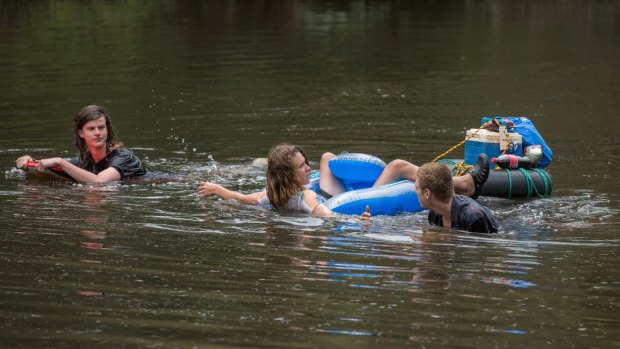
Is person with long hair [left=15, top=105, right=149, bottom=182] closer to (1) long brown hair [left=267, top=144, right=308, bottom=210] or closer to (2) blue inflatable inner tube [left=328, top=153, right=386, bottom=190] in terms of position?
(1) long brown hair [left=267, top=144, right=308, bottom=210]

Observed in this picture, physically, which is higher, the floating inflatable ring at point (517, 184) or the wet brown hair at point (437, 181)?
the wet brown hair at point (437, 181)

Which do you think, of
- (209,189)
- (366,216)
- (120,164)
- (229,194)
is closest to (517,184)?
(366,216)

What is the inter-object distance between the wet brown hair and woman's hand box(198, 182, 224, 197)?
8.07 ft

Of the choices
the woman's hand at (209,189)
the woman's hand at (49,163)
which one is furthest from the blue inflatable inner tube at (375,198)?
the woman's hand at (49,163)

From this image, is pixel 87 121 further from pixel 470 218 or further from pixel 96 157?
pixel 470 218

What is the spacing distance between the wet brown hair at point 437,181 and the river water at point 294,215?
36cm

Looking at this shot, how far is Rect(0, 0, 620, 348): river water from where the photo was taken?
241 inches

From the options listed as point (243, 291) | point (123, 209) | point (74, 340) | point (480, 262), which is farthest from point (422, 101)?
point (74, 340)

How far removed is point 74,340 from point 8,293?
1.17 metres

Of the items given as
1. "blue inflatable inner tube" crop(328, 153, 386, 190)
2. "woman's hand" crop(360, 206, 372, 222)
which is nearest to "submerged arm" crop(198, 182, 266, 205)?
"blue inflatable inner tube" crop(328, 153, 386, 190)

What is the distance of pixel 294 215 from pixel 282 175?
1.20 feet

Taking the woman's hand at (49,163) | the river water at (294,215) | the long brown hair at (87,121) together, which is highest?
the long brown hair at (87,121)

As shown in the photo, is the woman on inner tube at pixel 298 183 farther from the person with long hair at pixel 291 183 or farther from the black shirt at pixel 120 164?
the black shirt at pixel 120 164

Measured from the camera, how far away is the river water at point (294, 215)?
20.1ft
